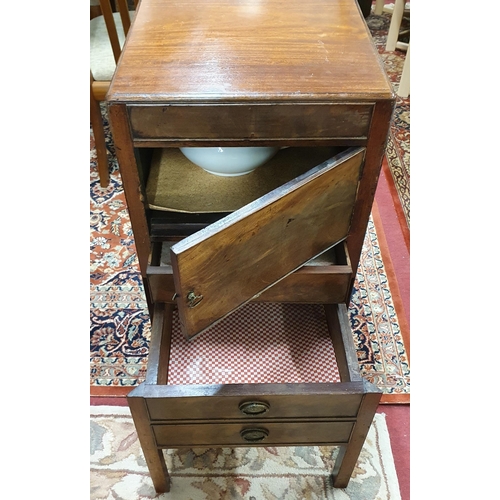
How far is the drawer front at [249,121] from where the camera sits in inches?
25.3

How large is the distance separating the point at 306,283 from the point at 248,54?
1.17 ft

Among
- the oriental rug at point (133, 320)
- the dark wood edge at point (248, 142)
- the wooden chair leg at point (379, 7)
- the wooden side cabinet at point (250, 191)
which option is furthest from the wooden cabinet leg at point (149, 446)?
the wooden chair leg at point (379, 7)

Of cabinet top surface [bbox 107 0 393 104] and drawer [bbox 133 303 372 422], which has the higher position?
cabinet top surface [bbox 107 0 393 104]

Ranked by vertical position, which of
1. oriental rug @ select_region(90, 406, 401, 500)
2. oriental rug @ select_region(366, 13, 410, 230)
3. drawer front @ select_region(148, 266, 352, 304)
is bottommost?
oriental rug @ select_region(90, 406, 401, 500)

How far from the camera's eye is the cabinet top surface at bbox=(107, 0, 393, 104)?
639 mm

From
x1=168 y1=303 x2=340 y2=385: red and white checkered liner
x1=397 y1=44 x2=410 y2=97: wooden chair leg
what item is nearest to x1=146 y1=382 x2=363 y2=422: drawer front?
x1=168 y1=303 x2=340 y2=385: red and white checkered liner

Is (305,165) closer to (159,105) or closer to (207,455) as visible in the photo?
(159,105)

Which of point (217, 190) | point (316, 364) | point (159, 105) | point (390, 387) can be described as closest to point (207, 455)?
point (316, 364)

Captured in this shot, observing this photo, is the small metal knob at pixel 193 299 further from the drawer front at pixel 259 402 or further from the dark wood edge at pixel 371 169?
the dark wood edge at pixel 371 169

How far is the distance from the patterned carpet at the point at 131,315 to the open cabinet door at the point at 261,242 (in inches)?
17.3

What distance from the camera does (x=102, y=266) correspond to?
130 centimetres

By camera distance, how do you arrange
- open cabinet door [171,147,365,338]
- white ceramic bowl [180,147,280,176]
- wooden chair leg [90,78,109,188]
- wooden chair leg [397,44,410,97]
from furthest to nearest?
wooden chair leg [397,44,410,97], wooden chair leg [90,78,109,188], white ceramic bowl [180,147,280,176], open cabinet door [171,147,365,338]

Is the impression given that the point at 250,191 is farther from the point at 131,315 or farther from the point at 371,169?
the point at 131,315

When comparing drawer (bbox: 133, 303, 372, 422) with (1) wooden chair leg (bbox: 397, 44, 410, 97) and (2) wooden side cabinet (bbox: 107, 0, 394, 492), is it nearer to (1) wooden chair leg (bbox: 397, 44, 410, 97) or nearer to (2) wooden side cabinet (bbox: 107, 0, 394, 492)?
(2) wooden side cabinet (bbox: 107, 0, 394, 492)
